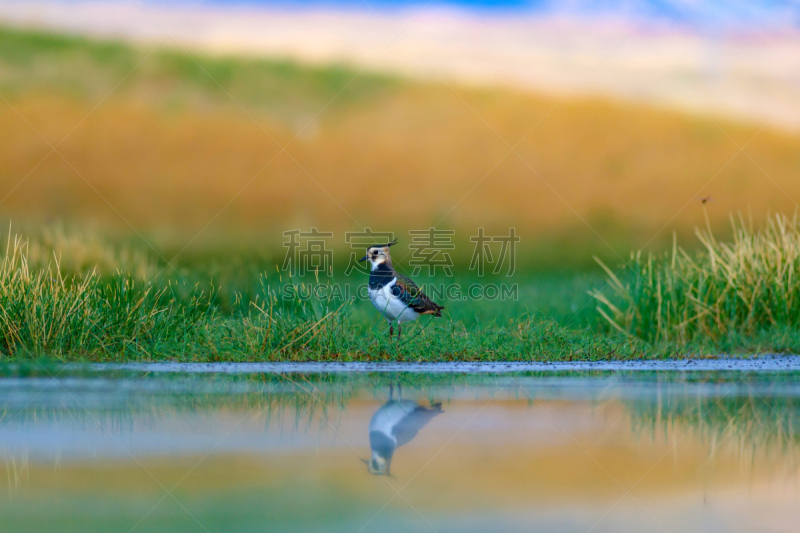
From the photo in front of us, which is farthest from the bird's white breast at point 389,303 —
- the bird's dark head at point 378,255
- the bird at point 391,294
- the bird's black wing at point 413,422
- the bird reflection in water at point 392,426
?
the bird's black wing at point 413,422

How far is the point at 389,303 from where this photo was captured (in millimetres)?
8758

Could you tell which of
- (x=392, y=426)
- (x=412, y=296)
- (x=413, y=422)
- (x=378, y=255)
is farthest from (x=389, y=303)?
(x=392, y=426)

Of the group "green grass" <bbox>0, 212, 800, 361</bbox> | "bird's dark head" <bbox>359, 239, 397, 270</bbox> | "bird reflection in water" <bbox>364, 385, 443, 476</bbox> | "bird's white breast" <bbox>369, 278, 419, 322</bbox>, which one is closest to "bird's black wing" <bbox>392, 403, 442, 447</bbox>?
"bird reflection in water" <bbox>364, 385, 443, 476</bbox>

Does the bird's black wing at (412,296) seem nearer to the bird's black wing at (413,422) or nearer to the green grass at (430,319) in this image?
the green grass at (430,319)

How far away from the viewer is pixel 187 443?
4.89 metres

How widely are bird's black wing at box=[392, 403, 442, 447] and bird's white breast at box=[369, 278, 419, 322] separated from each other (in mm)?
2839

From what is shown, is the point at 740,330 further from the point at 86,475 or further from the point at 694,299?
the point at 86,475

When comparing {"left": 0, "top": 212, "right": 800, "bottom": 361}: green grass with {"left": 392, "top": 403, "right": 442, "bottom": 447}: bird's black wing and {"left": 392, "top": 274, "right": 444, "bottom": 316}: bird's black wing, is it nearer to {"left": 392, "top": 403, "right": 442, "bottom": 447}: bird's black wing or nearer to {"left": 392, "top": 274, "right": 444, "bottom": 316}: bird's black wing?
{"left": 392, "top": 274, "right": 444, "bottom": 316}: bird's black wing

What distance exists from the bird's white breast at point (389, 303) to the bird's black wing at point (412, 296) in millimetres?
46

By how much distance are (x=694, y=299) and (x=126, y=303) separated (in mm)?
6488

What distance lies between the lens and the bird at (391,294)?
28.7 ft

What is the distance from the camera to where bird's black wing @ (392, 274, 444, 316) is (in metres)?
8.74

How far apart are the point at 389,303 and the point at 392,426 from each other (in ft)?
11.6

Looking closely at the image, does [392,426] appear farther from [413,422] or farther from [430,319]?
[430,319]
